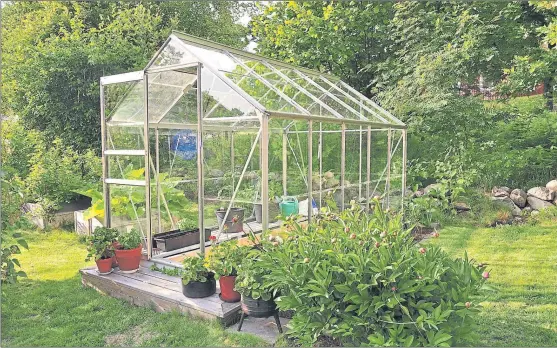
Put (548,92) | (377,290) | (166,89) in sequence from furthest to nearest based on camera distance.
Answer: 1. (548,92)
2. (166,89)
3. (377,290)

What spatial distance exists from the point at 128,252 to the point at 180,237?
2.46 feet

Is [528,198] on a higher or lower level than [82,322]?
higher

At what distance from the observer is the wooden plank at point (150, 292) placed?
3609mm

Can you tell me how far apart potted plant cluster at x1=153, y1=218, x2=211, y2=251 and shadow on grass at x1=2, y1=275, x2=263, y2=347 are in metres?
0.85

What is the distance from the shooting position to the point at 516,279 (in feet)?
15.2

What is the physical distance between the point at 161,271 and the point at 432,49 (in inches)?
285

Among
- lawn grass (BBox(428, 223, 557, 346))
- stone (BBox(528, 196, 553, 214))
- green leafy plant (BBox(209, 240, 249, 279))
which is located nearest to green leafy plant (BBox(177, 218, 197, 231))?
green leafy plant (BBox(209, 240, 249, 279))

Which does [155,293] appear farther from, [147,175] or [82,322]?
[147,175]

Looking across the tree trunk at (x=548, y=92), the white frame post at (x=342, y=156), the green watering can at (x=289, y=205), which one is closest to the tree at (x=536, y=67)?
the tree trunk at (x=548, y=92)

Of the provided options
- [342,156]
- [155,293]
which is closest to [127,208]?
[155,293]

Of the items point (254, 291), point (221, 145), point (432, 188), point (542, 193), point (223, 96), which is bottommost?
point (254, 291)

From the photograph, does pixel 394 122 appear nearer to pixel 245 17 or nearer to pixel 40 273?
pixel 40 273

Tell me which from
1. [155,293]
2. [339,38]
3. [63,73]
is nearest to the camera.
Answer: [155,293]

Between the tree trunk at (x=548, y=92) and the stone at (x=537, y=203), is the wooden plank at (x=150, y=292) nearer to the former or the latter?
the stone at (x=537, y=203)
